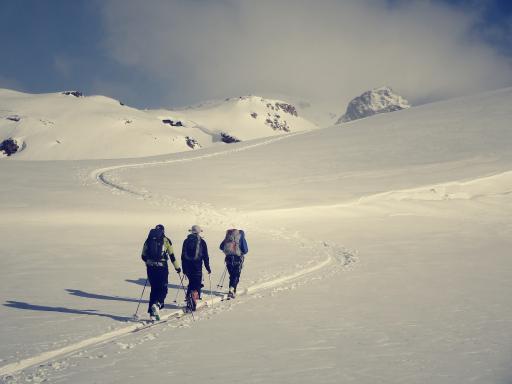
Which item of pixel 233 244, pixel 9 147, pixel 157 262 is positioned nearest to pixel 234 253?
pixel 233 244

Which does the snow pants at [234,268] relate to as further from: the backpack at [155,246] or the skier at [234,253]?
the backpack at [155,246]

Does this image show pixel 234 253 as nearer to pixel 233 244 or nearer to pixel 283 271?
pixel 233 244

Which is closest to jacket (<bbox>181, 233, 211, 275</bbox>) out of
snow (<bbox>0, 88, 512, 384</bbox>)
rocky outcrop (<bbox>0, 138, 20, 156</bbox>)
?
snow (<bbox>0, 88, 512, 384</bbox>)

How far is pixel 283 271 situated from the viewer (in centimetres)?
1465

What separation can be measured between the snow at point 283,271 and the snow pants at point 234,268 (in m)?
0.64

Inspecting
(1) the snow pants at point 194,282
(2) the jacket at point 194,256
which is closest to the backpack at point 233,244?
(2) the jacket at point 194,256

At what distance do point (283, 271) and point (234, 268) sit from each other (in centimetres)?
322

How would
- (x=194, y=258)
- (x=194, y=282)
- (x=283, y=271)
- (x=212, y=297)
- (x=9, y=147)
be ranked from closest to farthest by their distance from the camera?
(x=194, y=282) < (x=194, y=258) < (x=212, y=297) < (x=283, y=271) < (x=9, y=147)

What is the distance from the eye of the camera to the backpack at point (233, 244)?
1195cm

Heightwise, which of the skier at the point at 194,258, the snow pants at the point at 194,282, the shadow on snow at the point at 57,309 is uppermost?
the skier at the point at 194,258

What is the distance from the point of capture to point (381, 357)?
6.61 m

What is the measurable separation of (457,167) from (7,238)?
107 ft

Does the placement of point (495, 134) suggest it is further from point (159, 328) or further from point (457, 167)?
point (159, 328)

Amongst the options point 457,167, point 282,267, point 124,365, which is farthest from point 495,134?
point 124,365
